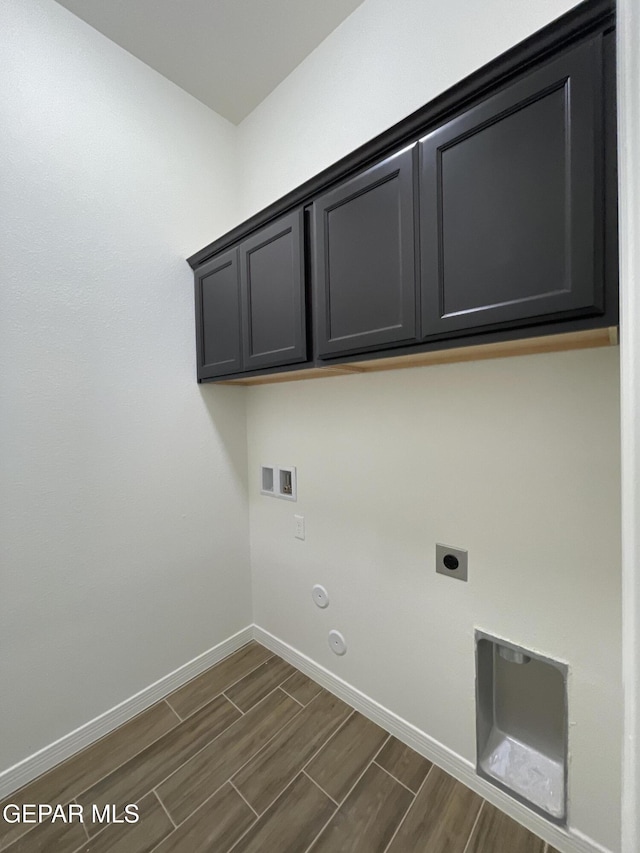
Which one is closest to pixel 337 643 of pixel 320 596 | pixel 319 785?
pixel 320 596

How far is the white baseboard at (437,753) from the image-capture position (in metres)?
1.13

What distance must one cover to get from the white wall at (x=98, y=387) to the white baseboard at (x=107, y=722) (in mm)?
40

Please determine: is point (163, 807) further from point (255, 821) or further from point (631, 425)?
point (631, 425)

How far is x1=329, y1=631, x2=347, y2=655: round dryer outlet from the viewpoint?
1.73m

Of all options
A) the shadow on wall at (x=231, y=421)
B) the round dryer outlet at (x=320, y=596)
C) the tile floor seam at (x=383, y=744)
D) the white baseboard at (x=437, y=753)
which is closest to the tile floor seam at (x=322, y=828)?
the tile floor seam at (x=383, y=744)

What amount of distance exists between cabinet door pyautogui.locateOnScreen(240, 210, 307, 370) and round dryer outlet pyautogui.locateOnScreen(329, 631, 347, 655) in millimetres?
1372

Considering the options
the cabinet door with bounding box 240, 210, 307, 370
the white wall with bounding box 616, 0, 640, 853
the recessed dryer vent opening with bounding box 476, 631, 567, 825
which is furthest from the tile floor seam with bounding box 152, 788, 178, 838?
the cabinet door with bounding box 240, 210, 307, 370

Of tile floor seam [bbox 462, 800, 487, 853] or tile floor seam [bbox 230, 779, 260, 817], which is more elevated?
tile floor seam [bbox 462, 800, 487, 853]

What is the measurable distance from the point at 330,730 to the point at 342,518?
0.93 m

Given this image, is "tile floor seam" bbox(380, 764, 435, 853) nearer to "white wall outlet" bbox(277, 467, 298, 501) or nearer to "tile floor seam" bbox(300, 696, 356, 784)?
"tile floor seam" bbox(300, 696, 356, 784)

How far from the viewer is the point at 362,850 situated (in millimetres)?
1144

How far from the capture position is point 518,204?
2.92 feet

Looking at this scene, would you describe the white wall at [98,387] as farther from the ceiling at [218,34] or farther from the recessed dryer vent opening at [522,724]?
the recessed dryer vent opening at [522,724]

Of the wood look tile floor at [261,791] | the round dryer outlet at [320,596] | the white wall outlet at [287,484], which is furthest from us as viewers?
the white wall outlet at [287,484]
